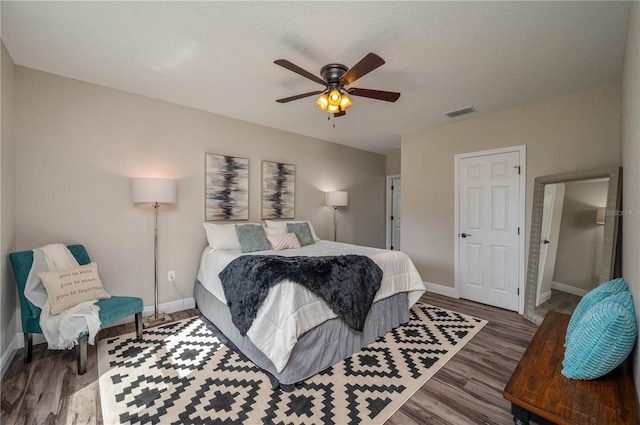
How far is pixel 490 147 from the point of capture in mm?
3607

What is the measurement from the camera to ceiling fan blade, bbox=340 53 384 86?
5.84 feet

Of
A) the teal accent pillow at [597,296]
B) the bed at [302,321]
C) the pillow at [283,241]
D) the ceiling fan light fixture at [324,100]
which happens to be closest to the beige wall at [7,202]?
the bed at [302,321]

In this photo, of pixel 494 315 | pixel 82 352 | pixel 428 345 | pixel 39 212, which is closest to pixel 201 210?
pixel 39 212

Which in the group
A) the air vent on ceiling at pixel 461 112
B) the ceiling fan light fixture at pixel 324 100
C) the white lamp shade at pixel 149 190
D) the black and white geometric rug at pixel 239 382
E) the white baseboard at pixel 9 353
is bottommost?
the black and white geometric rug at pixel 239 382

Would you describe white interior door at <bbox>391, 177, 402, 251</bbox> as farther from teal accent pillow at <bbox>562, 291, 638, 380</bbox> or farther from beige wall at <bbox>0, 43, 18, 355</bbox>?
beige wall at <bbox>0, 43, 18, 355</bbox>

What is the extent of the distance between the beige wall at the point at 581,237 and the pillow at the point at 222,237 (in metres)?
3.61

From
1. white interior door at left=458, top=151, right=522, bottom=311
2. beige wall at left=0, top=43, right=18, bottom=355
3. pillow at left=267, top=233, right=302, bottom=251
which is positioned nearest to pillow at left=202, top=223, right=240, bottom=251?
pillow at left=267, top=233, right=302, bottom=251

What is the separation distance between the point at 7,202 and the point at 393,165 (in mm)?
5906

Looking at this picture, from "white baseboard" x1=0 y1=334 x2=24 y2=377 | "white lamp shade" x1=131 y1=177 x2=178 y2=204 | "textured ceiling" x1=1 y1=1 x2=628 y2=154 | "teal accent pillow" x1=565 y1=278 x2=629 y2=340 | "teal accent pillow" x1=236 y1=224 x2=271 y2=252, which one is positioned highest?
"textured ceiling" x1=1 y1=1 x2=628 y2=154

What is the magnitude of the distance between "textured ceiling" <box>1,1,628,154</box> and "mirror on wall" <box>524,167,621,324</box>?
101 cm

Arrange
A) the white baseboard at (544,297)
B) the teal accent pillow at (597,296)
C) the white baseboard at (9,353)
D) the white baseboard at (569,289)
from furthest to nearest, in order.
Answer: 1. the white baseboard at (544,297)
2. the white baseboard at (569,289)
3. the white baseboard at (9,353)
4. the teal accent pillow at (597,296)

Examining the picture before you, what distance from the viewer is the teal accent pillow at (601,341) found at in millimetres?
1150

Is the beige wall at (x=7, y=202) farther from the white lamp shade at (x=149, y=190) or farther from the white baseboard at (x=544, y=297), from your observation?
the white baseboard at (x=544, y=297)

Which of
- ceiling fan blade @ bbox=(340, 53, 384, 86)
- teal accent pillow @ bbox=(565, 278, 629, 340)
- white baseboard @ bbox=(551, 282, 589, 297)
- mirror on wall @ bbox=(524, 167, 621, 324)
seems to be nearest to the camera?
teal accent pillow @ bbox=(565, 278, 629, 340)
